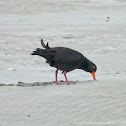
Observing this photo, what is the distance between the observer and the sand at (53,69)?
5.71 meters

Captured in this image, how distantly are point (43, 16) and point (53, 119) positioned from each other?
16.4m

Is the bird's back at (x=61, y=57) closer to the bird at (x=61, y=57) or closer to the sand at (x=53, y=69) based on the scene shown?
the bird at (x=61, y=57)

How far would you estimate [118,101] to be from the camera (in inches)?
238

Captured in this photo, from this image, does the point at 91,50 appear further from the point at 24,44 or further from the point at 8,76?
the point at 8,76

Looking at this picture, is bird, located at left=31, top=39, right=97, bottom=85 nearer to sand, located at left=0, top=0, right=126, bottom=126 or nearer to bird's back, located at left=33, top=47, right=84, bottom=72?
bird's back, located at left=33, top=47, right=84, bottom=72

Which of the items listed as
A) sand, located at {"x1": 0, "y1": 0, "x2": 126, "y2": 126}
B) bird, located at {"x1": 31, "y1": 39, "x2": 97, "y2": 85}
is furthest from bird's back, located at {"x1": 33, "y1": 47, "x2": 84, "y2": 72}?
sand, located at {"x1": 0, "y1": 0, "x2": 126, "y2": 126}

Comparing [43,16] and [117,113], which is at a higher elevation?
[117,113]

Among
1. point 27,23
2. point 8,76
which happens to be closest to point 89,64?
point 8,76

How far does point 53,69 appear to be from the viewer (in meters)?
11.4

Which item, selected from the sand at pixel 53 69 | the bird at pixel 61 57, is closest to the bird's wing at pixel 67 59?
the bird at pixel 61 57

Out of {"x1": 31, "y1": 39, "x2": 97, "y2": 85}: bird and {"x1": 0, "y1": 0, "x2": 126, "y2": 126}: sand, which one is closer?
{"x1": 0, "y1": 0, "x2": 126, "y2": 126}: sand

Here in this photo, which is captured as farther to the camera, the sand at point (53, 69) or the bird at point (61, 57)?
the bird at point (61, 57)

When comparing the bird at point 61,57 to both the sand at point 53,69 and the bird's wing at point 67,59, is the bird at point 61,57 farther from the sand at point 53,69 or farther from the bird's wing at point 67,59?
the sand at point 53,69

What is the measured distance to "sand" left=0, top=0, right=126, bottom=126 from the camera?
5711 mm
